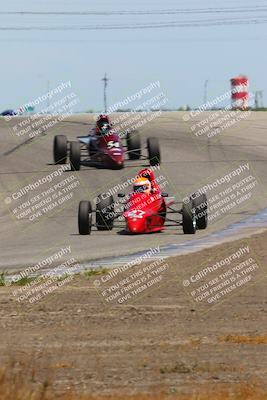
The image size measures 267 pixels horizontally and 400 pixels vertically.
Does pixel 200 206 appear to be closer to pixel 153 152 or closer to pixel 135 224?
pixel 135 224

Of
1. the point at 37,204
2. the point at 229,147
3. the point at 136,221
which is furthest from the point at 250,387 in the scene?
the point at 229,147

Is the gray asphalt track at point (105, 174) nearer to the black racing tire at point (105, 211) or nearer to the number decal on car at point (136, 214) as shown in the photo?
the black racing tire at point (105, 211)

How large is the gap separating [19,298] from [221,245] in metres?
6.51

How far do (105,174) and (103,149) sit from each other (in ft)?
2.58

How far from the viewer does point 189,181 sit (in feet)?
122

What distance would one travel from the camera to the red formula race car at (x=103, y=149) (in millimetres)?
36938

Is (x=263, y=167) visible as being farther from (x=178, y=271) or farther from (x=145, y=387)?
(x=145, y=387)

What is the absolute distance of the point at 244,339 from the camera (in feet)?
36.5

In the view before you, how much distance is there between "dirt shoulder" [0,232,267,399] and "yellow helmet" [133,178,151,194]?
7.24 m
